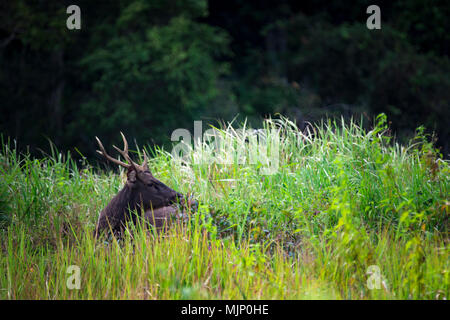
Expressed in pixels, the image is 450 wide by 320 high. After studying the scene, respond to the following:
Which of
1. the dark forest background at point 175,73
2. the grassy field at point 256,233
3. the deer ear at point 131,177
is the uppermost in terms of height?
the dark forest background at point 175,73

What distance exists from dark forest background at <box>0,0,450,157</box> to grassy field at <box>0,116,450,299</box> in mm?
7242

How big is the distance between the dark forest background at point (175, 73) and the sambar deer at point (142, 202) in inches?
318

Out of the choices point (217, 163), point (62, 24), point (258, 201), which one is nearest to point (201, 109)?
point (62, 24)

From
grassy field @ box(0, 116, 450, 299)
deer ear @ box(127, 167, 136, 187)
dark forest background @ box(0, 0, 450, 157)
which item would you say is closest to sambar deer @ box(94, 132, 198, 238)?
A: deer ear @ box(127, 167, 136, 187)

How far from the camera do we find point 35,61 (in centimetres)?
1580

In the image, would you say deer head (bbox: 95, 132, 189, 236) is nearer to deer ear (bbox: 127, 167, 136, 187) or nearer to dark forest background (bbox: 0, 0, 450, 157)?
deer ear (bbox: 127, 167, 136, 187)

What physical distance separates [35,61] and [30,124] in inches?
97.5

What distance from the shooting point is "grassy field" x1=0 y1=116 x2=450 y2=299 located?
3537 mm

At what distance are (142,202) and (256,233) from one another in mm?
1122

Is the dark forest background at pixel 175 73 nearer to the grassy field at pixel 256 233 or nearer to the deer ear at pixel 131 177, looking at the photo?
the grassy field at pixel 256 233

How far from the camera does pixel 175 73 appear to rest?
1405cm

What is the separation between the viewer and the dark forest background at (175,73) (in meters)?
14.4

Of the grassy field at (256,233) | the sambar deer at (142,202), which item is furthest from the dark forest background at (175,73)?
the sambar deer at (142,202)
